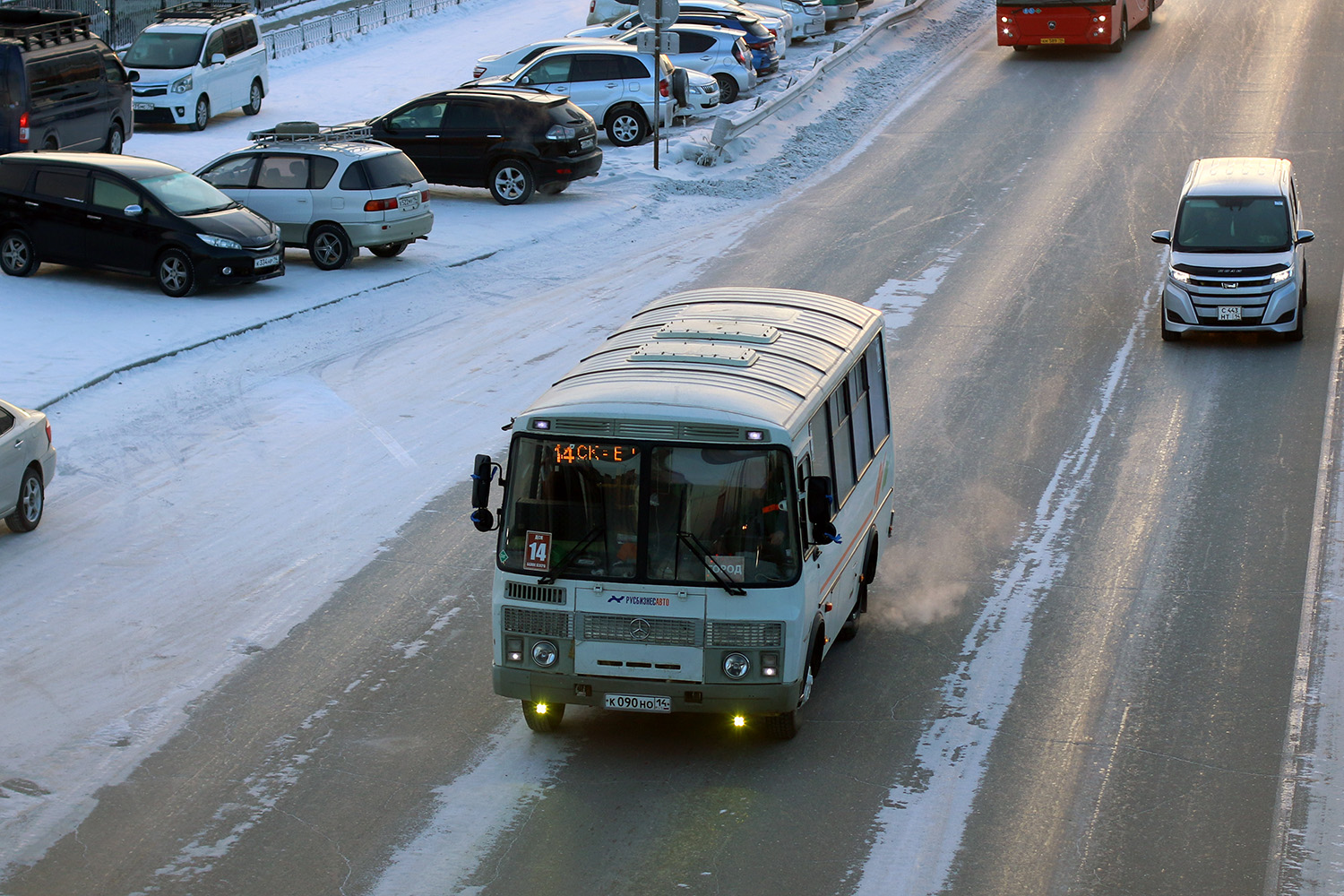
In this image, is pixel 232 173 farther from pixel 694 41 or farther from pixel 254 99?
pixel 694 41

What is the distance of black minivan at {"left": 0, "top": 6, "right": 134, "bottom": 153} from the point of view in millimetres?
23312

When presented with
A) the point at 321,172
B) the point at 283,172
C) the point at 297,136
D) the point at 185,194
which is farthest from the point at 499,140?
the point at 185,194

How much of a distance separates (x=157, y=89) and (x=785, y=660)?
82.0 feet

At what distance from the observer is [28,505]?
13539mm

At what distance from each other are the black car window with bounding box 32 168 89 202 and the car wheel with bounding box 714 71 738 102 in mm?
16508

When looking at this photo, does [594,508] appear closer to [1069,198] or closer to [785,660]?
[785,660]

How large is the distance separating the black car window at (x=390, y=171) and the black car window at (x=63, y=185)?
3780mm

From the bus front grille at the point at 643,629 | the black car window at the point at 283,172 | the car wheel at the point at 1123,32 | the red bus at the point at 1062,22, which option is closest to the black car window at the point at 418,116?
the black car window at the point at 283,172

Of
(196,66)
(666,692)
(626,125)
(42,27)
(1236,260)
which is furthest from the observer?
(196,66)

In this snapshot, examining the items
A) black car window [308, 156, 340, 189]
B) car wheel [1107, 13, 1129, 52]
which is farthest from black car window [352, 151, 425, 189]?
car wheel [1107, 13, 1129, 52]

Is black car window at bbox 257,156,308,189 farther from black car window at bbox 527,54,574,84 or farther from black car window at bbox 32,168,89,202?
black car window at bbox 527,54,574,84

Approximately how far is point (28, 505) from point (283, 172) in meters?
9.78

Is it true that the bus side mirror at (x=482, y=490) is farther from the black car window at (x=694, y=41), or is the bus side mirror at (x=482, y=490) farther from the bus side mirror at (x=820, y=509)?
the black car window at (x=694, y=41)

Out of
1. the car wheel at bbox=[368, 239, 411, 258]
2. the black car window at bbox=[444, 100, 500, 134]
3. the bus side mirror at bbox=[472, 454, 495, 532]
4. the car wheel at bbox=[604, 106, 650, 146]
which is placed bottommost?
the car wheel at bbox=[368, 239, 411, 258]
